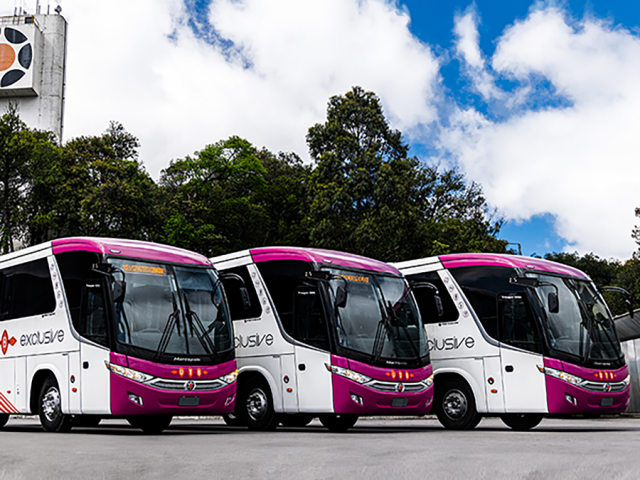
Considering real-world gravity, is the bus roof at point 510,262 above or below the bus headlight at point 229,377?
above

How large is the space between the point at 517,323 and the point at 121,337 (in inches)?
287

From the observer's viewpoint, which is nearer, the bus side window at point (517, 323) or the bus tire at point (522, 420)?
the bus side window at point (517, 323)

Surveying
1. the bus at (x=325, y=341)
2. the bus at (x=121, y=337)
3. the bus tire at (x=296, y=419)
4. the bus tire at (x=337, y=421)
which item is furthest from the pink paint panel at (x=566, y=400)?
the bus at (x=121, y=337)

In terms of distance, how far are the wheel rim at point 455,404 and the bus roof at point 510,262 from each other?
2.58m

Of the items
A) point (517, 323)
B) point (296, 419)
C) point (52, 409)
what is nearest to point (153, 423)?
point (52, 409)

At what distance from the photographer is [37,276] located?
47.8 feet

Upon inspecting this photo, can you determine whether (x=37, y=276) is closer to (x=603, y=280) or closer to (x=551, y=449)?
(x=551, y=449)

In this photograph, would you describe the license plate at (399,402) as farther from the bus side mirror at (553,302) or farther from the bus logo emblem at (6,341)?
the bus logo emblem at (6,341)

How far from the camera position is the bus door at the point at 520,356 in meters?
14.5

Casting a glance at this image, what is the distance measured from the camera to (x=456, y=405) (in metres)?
15.6

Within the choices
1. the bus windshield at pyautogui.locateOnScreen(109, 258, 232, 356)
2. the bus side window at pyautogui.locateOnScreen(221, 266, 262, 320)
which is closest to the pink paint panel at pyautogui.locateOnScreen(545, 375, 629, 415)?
the bus side window at pyautogui.locateOnScreen(221, 266, 262, 320)

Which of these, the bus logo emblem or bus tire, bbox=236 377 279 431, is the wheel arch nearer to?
bus tire, bbox=236 377 279 431

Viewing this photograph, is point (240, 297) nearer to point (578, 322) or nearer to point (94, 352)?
point (94, 352)

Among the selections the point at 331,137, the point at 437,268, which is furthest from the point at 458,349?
the point at 331,137
